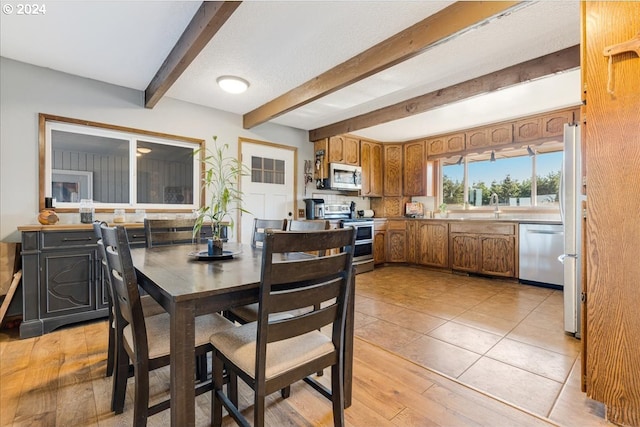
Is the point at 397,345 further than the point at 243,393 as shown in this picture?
Yes

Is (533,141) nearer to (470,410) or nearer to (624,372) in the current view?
(624,372)

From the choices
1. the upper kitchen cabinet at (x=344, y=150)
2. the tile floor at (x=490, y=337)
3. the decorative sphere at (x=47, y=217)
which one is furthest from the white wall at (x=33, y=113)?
the tile floor at (x=490, y=337)

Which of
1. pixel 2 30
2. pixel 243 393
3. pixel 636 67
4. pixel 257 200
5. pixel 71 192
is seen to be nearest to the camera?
pixel 636 67

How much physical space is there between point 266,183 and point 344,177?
1.32 metres

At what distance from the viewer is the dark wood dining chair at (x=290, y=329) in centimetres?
101

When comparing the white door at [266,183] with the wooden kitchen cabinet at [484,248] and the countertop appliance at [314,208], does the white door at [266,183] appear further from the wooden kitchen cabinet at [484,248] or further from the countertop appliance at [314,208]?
the wooden kitchen cabinet at [484,248]

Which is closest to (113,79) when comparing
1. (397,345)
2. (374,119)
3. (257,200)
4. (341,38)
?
(257,200)

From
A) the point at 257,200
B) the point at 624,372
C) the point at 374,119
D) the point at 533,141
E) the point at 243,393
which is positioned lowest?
the point at 243,393

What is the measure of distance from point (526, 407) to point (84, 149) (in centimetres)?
418

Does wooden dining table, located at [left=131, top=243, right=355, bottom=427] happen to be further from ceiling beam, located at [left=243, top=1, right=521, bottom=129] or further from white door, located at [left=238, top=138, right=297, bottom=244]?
white door, located at [left=238, top=138, right=297, bottom=244]

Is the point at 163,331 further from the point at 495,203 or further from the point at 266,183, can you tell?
the point at 495,203

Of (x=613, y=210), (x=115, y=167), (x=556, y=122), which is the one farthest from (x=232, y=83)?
(x=556, y=122)

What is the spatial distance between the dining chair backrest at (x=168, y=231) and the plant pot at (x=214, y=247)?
0.72m

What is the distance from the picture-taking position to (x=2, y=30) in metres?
2.17
